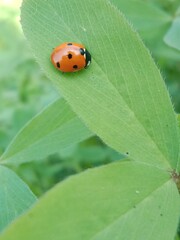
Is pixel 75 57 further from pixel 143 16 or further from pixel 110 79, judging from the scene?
pixel 143 16

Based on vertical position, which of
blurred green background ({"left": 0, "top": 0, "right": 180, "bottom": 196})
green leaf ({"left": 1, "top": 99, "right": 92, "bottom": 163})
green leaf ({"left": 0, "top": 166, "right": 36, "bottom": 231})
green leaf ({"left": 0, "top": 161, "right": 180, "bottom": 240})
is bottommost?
blurred green background ({"left": 0, "top": 0, "right": 180, "bottom": 196})

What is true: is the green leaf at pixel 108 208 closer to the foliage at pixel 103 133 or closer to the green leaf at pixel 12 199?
the foliage at pixel 103 133

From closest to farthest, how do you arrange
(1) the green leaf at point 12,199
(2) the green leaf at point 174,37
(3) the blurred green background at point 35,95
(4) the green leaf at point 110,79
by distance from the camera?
(4) the green leaf at point 110,79 < (1) the green leaf at point 12,199 < (2) the green leaf at point 174,37 < (3) the blurred green background at point 35,95

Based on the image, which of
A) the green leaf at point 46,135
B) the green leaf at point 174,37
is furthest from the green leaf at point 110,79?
the green leaf at point 174,37

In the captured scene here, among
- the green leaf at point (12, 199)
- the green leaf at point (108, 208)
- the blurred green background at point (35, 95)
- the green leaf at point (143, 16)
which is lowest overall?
the blurred green background at point (35, 95)

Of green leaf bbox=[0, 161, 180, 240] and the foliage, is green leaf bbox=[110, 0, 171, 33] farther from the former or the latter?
green leaf bbox=[0, 161, 180, 240]

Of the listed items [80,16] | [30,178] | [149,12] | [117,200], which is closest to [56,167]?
[30,178]

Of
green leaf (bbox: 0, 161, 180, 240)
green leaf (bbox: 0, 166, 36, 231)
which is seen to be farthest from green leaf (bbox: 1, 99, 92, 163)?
green leaf (bbox: 0, 161, 180, 240)
